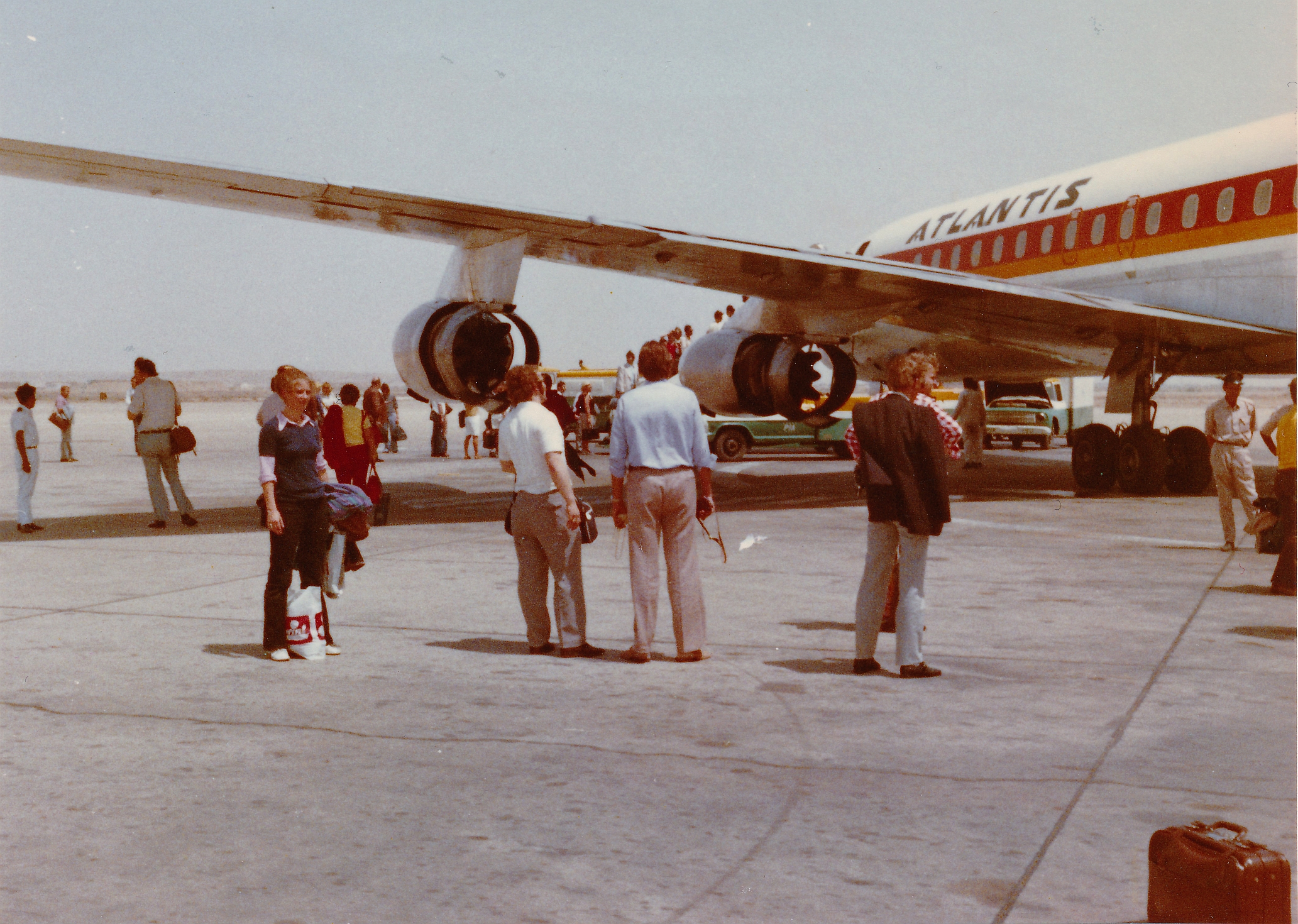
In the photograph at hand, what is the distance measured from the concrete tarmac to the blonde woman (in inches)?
11.7

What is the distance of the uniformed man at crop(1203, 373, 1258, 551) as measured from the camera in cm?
1187

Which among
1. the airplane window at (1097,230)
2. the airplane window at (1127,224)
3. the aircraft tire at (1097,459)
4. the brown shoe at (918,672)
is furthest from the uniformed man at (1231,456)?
the brown shoe at (918,672)

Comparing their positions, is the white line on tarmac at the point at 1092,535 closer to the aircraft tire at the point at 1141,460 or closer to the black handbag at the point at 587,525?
the aircraft tire at the point at 1141,460

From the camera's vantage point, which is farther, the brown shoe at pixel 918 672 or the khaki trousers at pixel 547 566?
the khaki trousers at pixel 547 566

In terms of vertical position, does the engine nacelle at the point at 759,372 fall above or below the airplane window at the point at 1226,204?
below

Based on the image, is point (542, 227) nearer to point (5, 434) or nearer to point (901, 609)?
point (901, 609)

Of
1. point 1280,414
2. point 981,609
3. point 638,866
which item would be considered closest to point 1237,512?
point 1280,414

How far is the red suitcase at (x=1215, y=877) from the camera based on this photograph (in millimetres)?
3266

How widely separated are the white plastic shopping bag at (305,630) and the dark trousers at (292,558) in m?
0.06

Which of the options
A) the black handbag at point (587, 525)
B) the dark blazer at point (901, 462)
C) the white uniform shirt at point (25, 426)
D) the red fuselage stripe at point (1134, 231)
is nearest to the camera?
the dark blazer at point (901, 462)

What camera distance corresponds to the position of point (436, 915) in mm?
3719

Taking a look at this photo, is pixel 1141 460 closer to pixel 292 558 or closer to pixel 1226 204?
pixel 1226 204

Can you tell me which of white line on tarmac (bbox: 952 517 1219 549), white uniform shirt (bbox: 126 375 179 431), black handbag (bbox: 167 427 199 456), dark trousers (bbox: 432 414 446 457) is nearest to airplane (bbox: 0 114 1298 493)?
white uniform shirt (bbox: 126 375 179 431)

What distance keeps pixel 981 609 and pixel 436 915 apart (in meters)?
6.12
